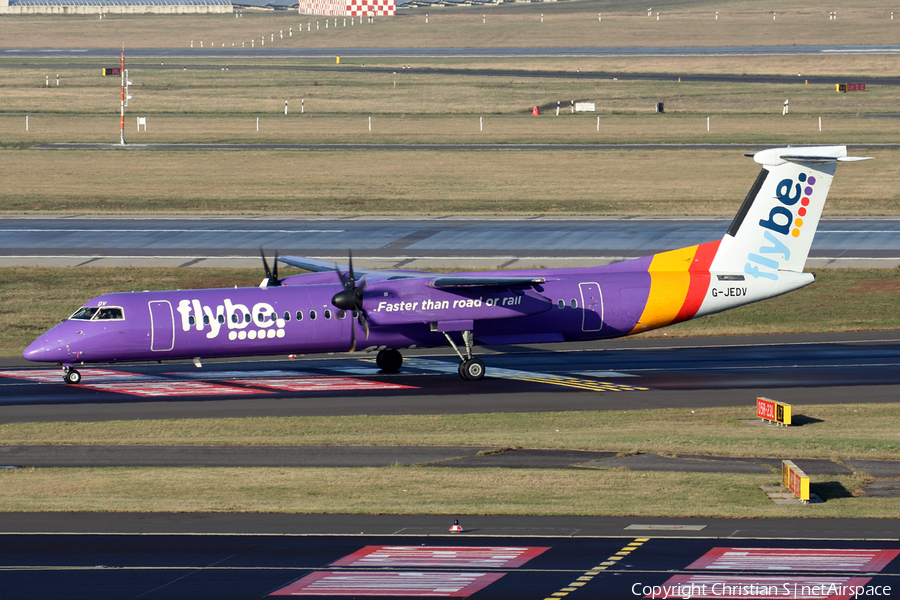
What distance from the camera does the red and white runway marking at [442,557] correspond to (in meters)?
19.3

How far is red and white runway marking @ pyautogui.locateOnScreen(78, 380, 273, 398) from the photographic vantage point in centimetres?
3544

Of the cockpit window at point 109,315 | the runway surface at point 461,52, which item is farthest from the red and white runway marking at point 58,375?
the runway surface at point 461,52

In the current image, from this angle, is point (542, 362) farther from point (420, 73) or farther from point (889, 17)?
point (889, 17)

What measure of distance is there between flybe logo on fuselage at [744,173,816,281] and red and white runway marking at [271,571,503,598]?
2301cm

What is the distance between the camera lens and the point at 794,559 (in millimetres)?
19109

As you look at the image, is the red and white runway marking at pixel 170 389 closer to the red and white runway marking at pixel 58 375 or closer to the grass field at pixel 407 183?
the red and white runway marking at pixel 58 375

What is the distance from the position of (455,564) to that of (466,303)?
1816 centimetres

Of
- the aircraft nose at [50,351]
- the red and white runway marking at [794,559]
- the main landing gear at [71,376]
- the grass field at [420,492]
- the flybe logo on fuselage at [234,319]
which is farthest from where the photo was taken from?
the main landing gear at [71,376]

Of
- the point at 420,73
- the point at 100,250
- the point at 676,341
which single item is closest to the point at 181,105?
the point at 420,73

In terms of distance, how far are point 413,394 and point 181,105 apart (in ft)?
291

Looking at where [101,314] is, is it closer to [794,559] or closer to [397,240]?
[794,559]

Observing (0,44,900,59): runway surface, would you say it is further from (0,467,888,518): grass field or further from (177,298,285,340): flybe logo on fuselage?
(0,467,888,518): grass field

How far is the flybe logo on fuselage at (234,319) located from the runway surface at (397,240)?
16.9 m

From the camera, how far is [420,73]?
5300 inches
